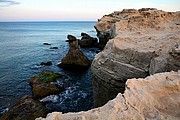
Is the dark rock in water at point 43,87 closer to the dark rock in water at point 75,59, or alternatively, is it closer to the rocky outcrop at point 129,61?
the dark rock in water at point 75,59

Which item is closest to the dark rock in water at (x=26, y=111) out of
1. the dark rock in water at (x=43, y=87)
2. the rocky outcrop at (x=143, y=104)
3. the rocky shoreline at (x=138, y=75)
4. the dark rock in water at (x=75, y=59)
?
the rocky shoreline at (x=138, y=75)

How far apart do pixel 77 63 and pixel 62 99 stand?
1071 cm

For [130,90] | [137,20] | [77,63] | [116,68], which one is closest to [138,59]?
[116,68]

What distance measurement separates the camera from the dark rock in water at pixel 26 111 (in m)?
14.7

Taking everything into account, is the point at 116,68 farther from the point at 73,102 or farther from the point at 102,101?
the point at 73,102

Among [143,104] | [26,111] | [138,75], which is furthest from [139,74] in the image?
[26,111]

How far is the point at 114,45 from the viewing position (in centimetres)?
1415

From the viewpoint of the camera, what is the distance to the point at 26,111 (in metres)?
15.1

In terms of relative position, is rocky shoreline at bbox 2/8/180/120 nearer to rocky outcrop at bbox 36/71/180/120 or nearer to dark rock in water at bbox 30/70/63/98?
rocky outcrop at bbox 36/71/180/120

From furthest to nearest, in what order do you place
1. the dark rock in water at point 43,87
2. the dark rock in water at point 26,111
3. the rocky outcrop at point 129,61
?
the dark rock in water at point 43,87 → the dark rock in water at point 26,111 → the rocky outcrop at point 129,61

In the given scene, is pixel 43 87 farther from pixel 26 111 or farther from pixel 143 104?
pixel 143 104

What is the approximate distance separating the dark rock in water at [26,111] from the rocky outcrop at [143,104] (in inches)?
396

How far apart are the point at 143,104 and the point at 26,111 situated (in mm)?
11591

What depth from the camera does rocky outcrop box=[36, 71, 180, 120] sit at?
17.7ft
